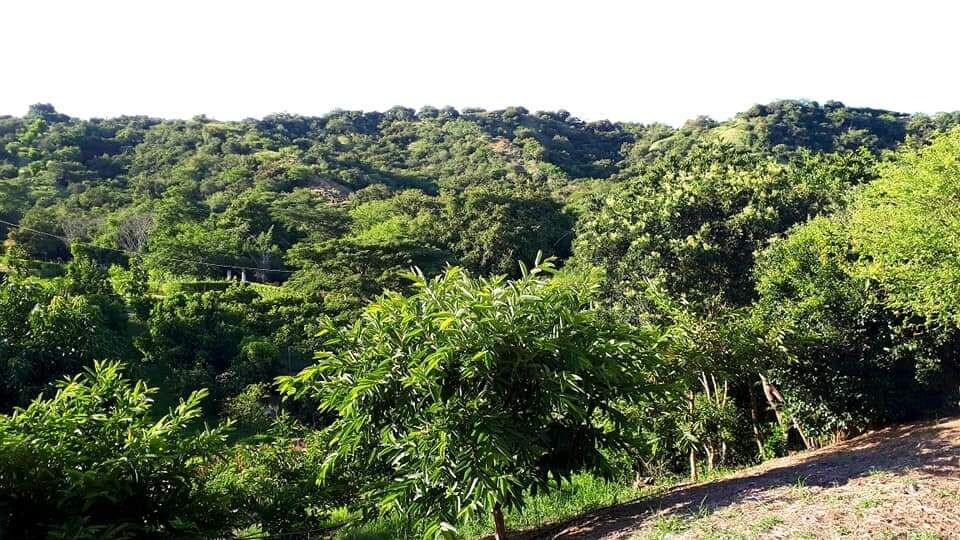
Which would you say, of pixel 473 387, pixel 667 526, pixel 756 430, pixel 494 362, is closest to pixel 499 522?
pixel 473 387

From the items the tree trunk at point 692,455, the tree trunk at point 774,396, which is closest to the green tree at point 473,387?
the tree trunk at point 692,455

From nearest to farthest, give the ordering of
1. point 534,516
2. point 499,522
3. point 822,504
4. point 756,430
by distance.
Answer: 1. point 822,504
2. point 499,522
3. point 534,516
4. point 756,430

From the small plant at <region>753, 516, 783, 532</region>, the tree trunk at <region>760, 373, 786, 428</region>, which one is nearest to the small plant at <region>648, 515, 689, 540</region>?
the small plant at <region>753, 516, 783, 532</region>

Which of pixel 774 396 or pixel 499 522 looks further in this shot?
pixel 774 396

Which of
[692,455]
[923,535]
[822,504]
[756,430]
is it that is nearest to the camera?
[923,535]

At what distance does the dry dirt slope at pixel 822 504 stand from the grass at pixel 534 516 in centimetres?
88

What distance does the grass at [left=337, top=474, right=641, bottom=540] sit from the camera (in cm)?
833

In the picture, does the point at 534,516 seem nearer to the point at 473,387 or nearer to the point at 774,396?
the point at 473,387

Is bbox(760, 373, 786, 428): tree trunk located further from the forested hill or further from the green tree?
the forested hill

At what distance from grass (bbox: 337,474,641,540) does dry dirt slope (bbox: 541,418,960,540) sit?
0.88 m

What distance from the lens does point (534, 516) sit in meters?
8.59

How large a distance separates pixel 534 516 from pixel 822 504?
3.83 metres

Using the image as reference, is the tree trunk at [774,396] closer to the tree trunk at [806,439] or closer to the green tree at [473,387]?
the tree trunk at [806,439]

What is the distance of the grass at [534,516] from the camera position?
8.33 metres
